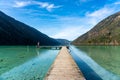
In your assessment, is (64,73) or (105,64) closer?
(64,73)

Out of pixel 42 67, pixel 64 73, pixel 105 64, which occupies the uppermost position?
pixel 64 73

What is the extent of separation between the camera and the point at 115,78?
20.9 meters

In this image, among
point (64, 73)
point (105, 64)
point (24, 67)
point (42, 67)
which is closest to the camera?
point (64, 73)

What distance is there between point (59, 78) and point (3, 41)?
5494 inches

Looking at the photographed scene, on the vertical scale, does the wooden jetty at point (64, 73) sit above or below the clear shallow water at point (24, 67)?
above

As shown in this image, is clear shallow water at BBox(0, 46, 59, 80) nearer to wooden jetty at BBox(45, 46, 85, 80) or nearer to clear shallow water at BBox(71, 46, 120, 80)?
wooden jetty at BBox(45, 46, 85, 80)

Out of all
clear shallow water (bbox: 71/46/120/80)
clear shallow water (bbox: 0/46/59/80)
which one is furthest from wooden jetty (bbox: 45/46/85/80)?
clear shallow water (bbox: 71/46/120/80)

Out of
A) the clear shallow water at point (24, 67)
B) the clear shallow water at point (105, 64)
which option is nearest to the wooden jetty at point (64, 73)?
the clear shallow water at point (24, 67)

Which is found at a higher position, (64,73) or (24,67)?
(64,73)

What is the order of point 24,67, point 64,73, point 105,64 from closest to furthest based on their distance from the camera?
point 64,73 < point 24,67 < point 105,64

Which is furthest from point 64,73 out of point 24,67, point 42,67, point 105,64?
point 105,64

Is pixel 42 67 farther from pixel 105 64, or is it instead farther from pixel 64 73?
pixel 64 73

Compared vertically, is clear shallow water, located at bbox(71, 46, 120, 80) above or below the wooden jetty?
below

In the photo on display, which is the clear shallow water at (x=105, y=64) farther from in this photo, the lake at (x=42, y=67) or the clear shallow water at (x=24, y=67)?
the clear shallow water at (x=24, y=67)
